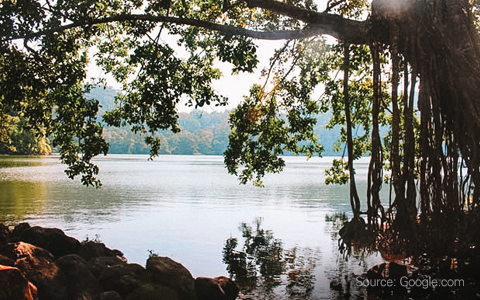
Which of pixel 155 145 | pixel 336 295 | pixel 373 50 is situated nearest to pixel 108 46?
pixel 155 145

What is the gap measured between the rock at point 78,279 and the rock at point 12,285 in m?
1.72

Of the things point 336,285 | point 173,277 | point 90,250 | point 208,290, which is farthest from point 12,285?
point 336,285

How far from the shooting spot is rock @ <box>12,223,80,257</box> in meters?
12.4

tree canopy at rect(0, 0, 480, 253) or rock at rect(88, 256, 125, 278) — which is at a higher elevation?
tree canopy at rect(0, 0, 480, 253)

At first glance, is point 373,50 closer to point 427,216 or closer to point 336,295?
point 427,216

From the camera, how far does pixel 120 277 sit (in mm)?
9742

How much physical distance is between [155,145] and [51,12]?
6340 mm

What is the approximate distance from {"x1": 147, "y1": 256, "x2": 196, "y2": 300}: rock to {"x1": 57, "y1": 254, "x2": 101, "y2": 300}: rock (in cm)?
123

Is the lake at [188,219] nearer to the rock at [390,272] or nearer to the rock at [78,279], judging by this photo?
the rock at [390,272]

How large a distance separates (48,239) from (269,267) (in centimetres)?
710

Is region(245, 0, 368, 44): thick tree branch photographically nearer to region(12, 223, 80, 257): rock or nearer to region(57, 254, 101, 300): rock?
region(57, 254, 101, 300): rock

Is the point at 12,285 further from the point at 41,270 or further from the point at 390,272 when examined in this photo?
the point at 390,272

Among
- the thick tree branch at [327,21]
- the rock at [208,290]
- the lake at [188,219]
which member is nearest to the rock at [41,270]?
the rock at [208,290]

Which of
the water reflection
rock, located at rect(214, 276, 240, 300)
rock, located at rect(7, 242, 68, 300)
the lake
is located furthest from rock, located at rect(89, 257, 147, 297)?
the lake
